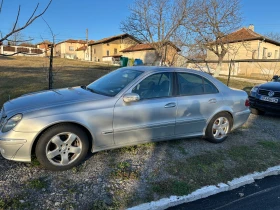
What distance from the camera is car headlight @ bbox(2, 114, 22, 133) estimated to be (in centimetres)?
286

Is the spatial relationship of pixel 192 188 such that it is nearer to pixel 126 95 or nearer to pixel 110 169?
pixel 110 169

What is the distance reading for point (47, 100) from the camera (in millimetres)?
3252

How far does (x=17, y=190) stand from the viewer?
8.75 ft

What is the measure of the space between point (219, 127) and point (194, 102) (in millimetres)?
855

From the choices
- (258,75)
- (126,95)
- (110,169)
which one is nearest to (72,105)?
(126,95)

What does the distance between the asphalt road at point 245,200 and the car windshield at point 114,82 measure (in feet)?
6.23

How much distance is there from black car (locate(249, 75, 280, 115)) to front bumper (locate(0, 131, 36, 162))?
20.7 feet

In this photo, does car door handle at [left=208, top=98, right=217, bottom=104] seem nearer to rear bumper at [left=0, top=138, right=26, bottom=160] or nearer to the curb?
the curb

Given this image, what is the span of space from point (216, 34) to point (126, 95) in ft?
63.1

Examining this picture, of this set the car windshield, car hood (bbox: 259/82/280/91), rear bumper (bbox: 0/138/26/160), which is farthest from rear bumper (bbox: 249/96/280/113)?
rear bumper (bbox: 0/138/26/160)

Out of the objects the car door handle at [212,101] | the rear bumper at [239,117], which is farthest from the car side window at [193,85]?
the rear bumper at [239,117]

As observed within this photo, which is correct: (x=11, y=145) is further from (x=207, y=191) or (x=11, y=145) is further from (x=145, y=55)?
(x=145, y=55)

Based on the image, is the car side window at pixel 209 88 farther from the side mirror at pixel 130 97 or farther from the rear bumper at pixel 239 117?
the side mirror at pixel 130 97

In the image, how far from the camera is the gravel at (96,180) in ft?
8.32
